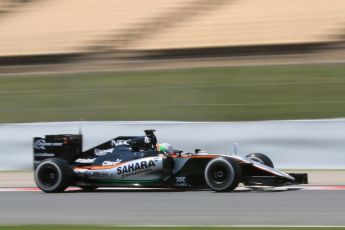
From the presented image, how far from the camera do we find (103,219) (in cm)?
789

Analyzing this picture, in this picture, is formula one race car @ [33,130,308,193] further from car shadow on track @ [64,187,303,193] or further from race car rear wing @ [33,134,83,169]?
car shadow on track @ [64,187,303,193]

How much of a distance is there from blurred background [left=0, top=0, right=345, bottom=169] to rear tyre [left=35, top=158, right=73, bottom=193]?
146 inches

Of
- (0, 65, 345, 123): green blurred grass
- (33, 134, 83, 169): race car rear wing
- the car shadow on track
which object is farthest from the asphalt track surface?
(0, 65, 345, 123): green blurred grass

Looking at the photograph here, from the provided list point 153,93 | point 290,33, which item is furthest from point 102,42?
point 153,93

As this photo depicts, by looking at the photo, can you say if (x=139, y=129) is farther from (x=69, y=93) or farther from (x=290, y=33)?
(x=290, y=33)

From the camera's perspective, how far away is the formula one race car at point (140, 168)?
10.2 meters

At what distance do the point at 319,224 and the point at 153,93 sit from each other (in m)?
10.1

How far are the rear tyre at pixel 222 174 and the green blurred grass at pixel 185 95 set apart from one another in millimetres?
5100

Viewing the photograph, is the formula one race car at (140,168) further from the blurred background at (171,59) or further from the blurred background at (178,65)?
the blurred background at (171,59)

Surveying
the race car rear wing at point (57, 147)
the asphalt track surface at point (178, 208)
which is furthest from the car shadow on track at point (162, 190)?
the race car rear wing at point (57, 147)

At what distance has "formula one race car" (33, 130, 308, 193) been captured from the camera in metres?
10.2

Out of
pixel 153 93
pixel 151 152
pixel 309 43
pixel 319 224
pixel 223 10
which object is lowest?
pixel 319 224

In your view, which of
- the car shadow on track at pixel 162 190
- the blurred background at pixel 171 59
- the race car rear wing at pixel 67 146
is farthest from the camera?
the blurred background at pixel 171 59

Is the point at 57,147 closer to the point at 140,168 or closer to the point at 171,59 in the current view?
the point at 140,168
